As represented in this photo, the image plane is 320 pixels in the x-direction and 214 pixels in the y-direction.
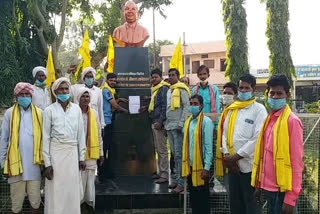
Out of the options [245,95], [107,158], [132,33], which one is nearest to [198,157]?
[245,95]

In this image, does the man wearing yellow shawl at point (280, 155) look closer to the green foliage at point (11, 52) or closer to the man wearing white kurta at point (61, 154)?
the man wearing white kurta at point (61, 154)

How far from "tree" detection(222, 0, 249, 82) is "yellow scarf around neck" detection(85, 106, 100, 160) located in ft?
38.5

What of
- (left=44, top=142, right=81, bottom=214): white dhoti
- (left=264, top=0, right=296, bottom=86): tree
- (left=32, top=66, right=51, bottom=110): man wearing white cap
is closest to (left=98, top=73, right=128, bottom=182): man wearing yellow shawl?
(left=32, top=66, right=51, bottom=110): man wearing white cap

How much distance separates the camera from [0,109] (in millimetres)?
9727

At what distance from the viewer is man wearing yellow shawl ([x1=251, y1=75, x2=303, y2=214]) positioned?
252 cm

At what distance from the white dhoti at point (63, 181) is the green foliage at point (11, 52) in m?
6.62

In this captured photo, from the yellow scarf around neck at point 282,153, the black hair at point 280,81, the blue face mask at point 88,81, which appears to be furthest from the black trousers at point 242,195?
the blue face mask at point 88,81

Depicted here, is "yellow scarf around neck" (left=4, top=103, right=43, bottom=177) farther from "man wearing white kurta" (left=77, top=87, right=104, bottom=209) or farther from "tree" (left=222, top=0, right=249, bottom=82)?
"tree" (left=222, top=0, right=249, bottom=82)

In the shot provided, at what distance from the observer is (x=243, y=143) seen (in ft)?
11.0

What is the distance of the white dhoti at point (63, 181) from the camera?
3.66 metres

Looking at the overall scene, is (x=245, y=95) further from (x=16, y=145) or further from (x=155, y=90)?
(x=16, y=145)

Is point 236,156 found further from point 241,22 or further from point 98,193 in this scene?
point 241,22

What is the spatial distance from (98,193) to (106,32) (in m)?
13.0

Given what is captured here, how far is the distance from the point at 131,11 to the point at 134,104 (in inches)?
74.8
